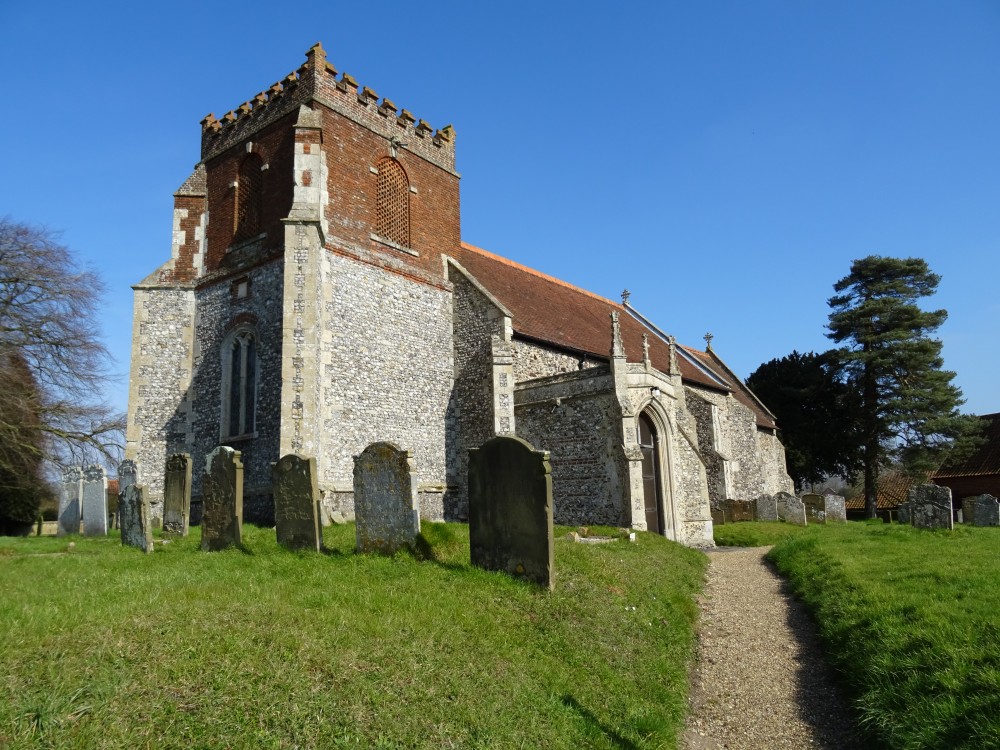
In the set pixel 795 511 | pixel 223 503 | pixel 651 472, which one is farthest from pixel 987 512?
pixel 223 503

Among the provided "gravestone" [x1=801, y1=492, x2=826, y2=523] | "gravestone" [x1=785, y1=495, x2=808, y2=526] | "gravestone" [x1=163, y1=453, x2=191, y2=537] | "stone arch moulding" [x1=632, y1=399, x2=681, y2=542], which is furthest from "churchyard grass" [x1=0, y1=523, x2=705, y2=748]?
"gravestone" [x1=801, y1=492, x2=826, y2=523]

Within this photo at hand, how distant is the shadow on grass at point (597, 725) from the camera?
15.2 feet

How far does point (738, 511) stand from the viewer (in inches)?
898

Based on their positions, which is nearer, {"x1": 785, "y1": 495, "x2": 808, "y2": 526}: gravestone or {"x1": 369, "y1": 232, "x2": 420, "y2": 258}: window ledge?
{"x1": 369, "y1": 232, "x2": 420, "y2": 258}: window ledge

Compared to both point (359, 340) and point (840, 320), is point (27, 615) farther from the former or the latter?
point (840, 320)

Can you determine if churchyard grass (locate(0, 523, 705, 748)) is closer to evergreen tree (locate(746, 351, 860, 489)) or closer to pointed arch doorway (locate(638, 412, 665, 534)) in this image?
→ pointed arch doorway (locate(638, 412, 665, 534))

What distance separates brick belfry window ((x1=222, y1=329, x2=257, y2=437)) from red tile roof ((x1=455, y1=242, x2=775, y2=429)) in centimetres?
645

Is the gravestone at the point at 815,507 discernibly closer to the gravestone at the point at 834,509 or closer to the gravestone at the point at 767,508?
the gravestone at the point at 834,509

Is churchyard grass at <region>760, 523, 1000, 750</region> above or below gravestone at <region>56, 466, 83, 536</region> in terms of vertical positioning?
below

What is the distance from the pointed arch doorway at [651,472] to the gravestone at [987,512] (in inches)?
337

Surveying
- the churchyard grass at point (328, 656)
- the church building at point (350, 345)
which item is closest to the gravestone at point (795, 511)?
the church building at point (350, 345)

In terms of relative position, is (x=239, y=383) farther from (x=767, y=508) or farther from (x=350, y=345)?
(x=767, y=508)

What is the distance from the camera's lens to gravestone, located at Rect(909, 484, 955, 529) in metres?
13.8

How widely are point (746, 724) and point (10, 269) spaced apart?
22154 millimetres
